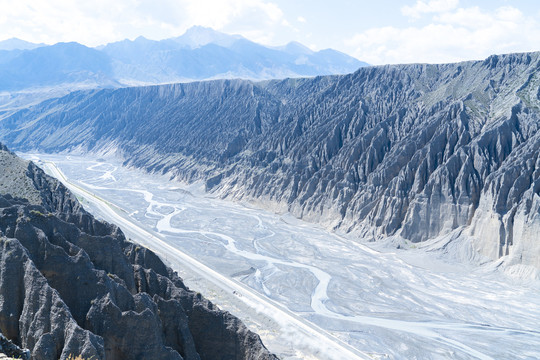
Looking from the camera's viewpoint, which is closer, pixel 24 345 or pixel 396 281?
pixel 24 345

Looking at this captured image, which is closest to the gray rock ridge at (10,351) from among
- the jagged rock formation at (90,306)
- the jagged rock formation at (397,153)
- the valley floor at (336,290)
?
the jagged rock formation at (90,306)

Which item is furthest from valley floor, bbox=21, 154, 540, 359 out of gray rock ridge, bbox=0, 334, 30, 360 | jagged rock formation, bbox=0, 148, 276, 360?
gray rock ridge, bbox=0, 334, 30, 360

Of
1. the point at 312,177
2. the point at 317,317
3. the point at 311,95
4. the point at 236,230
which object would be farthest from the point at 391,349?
the point at 311,95

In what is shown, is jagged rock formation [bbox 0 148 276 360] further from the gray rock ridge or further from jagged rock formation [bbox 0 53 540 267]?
jagged rock formation [bbox 0 53 540 267]

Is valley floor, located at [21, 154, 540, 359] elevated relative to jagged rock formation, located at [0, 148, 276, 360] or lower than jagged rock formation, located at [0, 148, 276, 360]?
lower

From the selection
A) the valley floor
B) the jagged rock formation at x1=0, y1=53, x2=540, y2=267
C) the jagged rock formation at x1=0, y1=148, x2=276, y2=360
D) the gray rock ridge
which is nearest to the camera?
→ the gray rock ridge

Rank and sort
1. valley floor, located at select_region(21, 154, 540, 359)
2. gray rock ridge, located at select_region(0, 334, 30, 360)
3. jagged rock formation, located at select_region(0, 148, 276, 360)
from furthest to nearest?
valley floor, located at select_region(21, 154, 540, 359) < jagged rock formation, located at select_region(0, 148, 276, 360) < gray rock ridge, located at select_region(0, 334, 30, 360)

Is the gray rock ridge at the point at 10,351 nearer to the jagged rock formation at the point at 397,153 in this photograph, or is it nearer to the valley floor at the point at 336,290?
the valley floor at the point at 336,290

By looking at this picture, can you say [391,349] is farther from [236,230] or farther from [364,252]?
[236,230]
